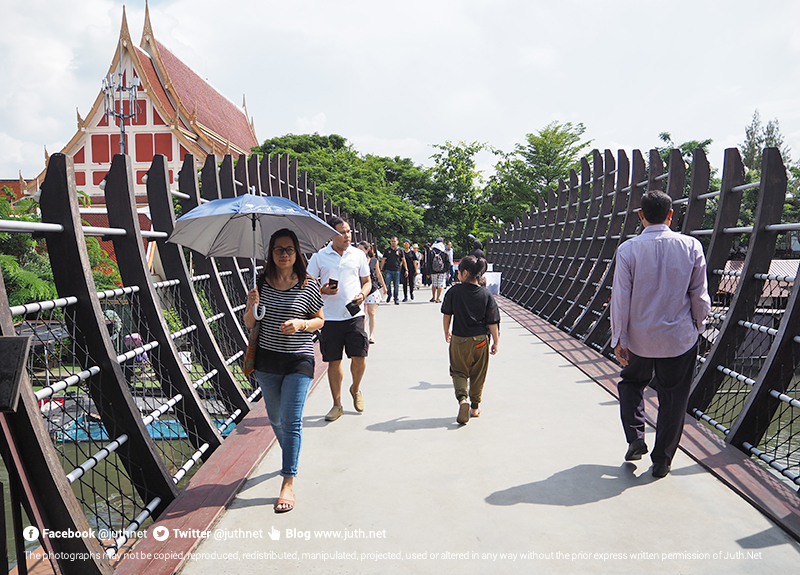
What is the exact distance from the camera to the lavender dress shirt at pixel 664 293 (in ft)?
12.0

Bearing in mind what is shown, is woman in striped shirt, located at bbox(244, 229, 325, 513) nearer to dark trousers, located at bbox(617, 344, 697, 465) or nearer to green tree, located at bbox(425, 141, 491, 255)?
dark trousers, located at bbox(617, 344, 697, 465)

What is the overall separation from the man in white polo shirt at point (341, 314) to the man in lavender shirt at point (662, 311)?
2186 mm

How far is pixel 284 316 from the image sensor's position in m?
3.59

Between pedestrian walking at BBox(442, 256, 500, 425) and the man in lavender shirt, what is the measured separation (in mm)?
1315

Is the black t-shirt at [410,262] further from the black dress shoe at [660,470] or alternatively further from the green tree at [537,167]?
the green tree at [537,167]

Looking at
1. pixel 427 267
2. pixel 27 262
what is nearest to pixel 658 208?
pixel 27 262

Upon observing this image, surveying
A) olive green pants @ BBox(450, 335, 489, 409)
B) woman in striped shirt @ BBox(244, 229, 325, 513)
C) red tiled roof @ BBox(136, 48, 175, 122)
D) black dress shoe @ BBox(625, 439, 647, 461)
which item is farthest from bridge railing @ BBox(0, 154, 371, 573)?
red tiled roof @ BBox(136, 48, 175, 122)

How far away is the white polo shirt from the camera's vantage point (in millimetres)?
5227

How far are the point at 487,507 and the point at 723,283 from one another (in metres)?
4.16

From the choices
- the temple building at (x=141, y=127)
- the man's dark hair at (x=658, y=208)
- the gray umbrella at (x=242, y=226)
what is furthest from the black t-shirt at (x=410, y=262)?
the temple building at (x=141, y=127)

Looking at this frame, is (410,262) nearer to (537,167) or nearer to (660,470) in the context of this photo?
(660,470)

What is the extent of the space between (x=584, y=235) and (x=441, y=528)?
8.64 metres

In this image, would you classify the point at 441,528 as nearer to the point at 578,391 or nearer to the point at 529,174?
the point at 578,391

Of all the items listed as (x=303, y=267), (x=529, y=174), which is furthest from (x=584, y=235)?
(x=529, y=174)
